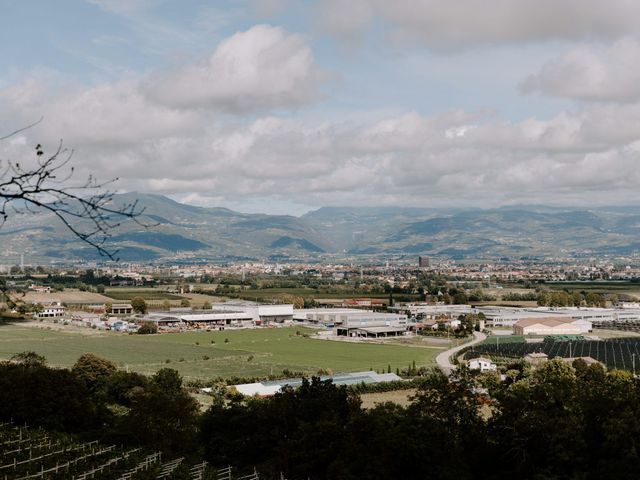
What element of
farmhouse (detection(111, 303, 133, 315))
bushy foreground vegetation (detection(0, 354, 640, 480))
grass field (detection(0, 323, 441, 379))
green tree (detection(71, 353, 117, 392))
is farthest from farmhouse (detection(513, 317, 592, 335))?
farmhouse (detection(111, 303, 133, 315))

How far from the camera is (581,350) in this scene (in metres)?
43.0

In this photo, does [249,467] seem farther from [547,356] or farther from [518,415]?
[547,356]

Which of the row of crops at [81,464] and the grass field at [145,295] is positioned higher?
the grass field at [145,295]

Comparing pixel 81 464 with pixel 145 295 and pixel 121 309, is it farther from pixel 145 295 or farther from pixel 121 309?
pixel 145 295

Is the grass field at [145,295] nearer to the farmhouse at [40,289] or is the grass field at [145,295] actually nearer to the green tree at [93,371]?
the farmhouse at [40,289]

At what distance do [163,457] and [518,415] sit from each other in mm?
7483

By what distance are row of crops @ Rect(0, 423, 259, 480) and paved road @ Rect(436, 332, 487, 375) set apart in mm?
22357

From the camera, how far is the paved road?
35.3 meters

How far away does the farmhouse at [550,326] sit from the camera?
53875mm

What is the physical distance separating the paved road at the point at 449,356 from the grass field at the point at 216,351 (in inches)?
24.8

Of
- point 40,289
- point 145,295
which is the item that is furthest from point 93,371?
point 40,289

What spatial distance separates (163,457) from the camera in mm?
13789

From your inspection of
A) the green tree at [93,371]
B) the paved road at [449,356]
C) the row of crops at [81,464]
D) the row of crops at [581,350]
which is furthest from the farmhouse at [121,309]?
the row of crops at [81,464]

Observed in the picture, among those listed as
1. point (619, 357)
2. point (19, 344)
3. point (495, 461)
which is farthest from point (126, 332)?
point (495, 461)
